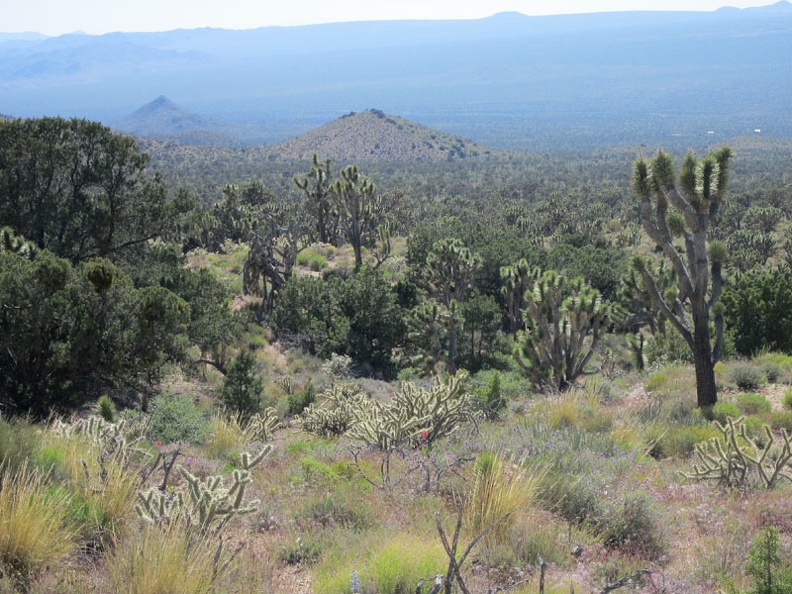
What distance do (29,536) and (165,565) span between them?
95 centimetres

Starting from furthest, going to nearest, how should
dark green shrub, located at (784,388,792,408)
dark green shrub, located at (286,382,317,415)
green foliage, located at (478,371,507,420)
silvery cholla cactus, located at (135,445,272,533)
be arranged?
dark green shrub, located at (286,382,317,415)
dark green shrub, located at (784,388,792,408)
green foliage, located at (478,371,507,420)
silvery cholla cactus, located at (135,445,272,533)

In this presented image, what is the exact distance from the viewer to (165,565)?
3592mm

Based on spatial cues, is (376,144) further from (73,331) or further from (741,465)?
(741,465)

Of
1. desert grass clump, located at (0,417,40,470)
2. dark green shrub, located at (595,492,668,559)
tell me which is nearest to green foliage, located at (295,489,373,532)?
dark green shrub, located at (595,492,668,559)

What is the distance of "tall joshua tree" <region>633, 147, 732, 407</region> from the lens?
10320 mm

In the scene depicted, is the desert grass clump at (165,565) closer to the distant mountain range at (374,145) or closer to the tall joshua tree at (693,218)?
the tall joshua tree at (693,218)

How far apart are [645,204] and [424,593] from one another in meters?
8.39

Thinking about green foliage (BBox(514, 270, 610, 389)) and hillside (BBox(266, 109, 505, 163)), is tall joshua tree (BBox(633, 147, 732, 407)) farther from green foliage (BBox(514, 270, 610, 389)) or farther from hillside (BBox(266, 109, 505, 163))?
hillside (BBox(266, 109, 505, 163))

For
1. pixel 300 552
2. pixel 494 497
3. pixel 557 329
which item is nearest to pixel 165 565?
pixel 300 552

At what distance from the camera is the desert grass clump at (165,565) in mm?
3553

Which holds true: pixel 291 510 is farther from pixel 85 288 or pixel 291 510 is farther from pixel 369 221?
pixel 369 221

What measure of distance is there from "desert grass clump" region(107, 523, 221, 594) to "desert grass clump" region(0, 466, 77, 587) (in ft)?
1.24

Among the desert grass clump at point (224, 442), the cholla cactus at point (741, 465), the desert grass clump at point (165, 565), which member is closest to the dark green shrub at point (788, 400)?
the cholla cactus at point (741, 465)

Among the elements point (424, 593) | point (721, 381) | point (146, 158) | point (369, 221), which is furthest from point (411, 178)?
point (424, 593)
